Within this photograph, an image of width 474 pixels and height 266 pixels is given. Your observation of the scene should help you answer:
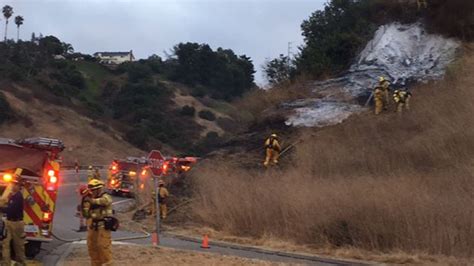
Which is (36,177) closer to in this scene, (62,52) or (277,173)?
(277,173)

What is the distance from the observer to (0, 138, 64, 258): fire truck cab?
44.8ft

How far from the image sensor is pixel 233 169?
25578 millimetres

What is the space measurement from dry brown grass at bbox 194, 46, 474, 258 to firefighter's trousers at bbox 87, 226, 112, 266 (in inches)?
260

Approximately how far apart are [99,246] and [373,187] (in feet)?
26.7

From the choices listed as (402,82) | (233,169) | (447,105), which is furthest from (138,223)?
(402,82)

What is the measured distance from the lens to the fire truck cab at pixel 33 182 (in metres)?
13.7

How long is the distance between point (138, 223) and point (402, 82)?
17283 mm

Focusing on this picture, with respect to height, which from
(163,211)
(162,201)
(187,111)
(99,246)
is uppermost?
(187,111)

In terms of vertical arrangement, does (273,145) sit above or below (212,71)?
below

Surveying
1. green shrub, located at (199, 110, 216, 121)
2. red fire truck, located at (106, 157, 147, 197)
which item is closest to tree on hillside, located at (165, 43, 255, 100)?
green shrub, located at (199, 110, 216, 121)

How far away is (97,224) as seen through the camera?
11562 millimetres

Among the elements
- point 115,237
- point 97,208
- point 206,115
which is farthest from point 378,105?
point 206,115

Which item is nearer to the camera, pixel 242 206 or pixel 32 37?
pixel 242 206

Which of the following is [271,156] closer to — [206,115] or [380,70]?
[380,70]
